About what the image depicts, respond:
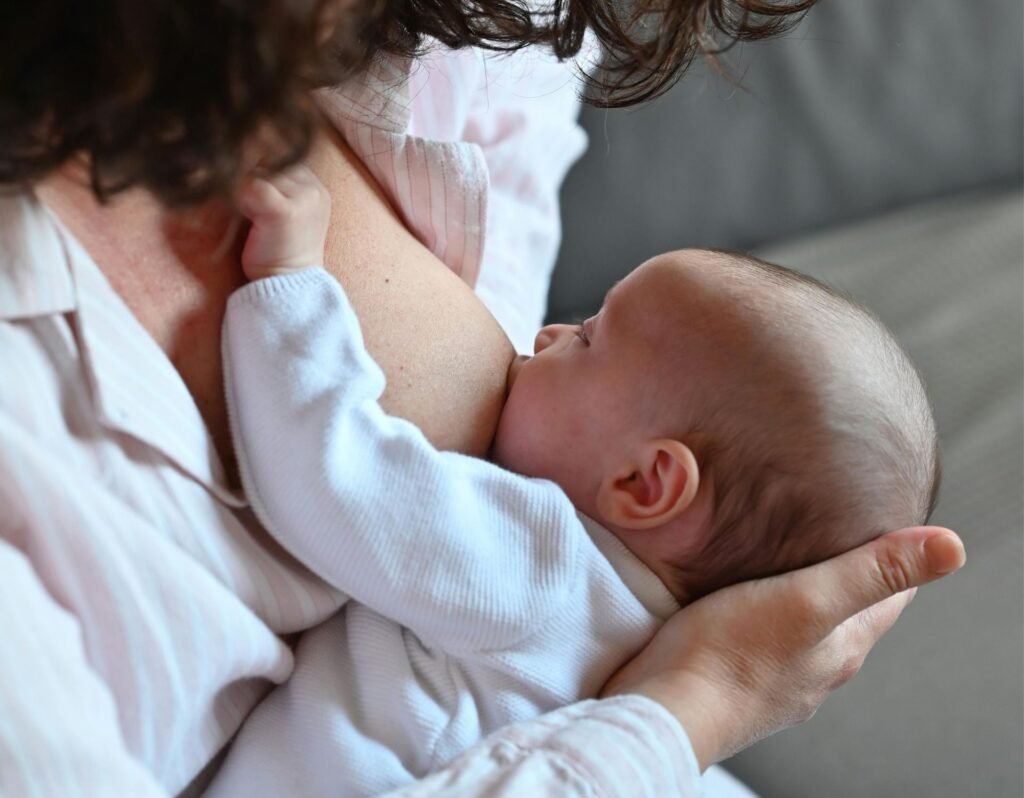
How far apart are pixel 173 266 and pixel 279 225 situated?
0.24ft

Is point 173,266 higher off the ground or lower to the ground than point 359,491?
higher

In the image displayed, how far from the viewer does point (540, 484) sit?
0.79m

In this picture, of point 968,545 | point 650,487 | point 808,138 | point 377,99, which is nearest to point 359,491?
point 650,487

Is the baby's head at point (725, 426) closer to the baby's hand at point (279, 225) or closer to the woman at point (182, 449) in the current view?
the woman at point (182, 449)

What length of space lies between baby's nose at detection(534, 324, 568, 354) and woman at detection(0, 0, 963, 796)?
7 cm

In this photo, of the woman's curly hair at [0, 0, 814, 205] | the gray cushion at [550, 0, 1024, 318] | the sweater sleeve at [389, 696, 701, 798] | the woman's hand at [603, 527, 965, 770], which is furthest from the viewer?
the gray cushion at [550, 0, 1024, 318]

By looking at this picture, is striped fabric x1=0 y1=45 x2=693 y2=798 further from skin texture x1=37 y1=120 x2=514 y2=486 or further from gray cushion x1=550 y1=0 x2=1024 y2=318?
gray cushion x1=550 y1=0 x2=1024 y2=318

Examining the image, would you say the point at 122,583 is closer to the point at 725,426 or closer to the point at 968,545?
the point at 725,426

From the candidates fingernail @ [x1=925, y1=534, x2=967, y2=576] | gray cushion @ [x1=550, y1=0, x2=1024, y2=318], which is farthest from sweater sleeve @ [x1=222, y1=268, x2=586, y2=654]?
gray cushion @ [x1=550, y1=0, x2=1024, y2=318]

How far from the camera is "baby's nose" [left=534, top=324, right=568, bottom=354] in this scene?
37.1 inches

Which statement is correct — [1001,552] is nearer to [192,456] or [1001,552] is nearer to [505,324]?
[505,324]

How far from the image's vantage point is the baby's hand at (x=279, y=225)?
2.40ft

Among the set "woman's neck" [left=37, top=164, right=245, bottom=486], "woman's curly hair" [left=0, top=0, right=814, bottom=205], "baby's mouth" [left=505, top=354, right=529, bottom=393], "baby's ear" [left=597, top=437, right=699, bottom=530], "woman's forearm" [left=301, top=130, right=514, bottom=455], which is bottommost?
"baby's ear" [left=597, top=437, right=699, bottom=530]

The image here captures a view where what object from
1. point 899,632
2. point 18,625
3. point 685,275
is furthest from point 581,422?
point 899,632
